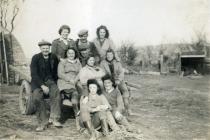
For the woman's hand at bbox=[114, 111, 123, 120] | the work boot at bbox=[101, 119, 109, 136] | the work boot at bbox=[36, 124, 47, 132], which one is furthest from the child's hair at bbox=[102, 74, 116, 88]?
the work boot at bbox=[36, 124, 47, 132]

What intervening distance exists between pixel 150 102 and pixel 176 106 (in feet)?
0.93

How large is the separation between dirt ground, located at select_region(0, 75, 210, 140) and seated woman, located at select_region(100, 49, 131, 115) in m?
0.13

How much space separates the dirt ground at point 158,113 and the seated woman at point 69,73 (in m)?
0.31

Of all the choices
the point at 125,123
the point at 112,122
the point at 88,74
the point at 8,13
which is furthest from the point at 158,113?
the point at 8,13

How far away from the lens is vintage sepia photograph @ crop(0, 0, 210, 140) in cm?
286

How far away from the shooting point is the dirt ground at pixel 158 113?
9.23 ft

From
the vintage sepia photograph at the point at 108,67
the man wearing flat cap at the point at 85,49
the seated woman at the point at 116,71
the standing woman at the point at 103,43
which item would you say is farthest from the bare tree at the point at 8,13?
the seated woman at the point at 116,71

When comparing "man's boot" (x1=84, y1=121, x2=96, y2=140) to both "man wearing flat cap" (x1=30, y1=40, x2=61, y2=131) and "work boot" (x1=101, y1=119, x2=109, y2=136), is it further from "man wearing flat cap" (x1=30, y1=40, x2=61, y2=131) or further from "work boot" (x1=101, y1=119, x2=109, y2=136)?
"man wearing flat cap" (x1=30, y1=40, x2=61, y2=131)

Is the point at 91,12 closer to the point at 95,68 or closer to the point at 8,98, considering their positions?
the point at 95,68

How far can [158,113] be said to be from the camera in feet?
10.3

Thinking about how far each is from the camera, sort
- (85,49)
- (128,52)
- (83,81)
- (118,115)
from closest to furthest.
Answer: (118,115) → (83,81) → (85,49) → (128,52)

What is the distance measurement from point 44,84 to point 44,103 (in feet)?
0.62

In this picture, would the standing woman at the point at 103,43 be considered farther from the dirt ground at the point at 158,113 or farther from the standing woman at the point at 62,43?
the dirt ground at the point at 158,113

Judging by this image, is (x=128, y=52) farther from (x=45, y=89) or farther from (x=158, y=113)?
(x=45, y=89)
